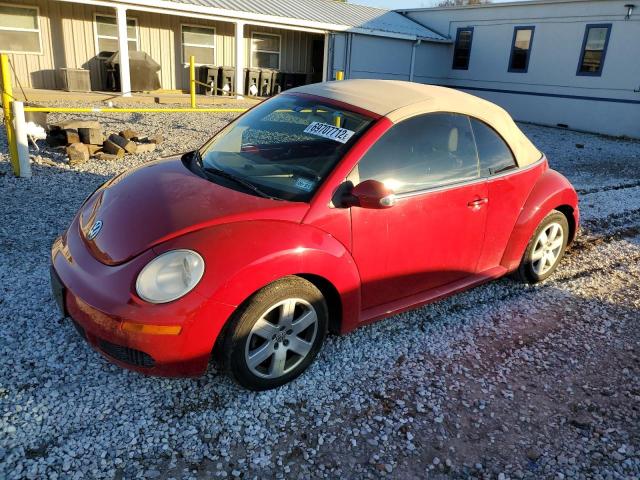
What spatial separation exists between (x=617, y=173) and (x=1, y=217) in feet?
35.7

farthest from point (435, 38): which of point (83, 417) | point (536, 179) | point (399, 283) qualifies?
point (83, 417)

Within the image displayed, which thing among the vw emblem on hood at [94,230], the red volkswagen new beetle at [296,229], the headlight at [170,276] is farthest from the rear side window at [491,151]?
the vw emblem on hood at [94,230]

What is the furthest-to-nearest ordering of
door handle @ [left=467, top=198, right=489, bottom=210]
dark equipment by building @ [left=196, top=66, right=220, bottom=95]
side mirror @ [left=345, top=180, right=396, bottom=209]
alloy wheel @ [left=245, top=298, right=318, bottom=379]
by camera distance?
dark equipment by building @ [left=196, top=66, right=220, bottom=95], door handle @ [left=467, top=198, right=489, bottom=210], side mirror @ [left=345, top=180, right=396, bottom=209], alloy wheel @ [left=245, top=298, right=318, bottom=379]

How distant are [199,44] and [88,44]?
3709 millimetres

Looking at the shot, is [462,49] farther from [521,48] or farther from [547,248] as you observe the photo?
[547,248]

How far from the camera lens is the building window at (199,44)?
1722 cm

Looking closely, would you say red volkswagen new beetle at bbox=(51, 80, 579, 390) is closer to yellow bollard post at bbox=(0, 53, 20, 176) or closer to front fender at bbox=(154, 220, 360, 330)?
front fender at bbox=(154, 220, 360, 330)

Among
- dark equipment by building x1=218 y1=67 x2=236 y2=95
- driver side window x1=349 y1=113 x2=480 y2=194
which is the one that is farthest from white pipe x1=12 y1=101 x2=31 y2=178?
dark equipment by building x1=218 y1=67 x2=236 y2=95

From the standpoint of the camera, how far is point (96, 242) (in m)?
2.81

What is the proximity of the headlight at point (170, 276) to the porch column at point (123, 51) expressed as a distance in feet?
45.1

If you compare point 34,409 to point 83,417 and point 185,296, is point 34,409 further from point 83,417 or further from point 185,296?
point 185,296

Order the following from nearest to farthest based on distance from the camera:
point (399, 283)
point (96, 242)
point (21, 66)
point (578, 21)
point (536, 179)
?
point (96, 242), point (399, 283), point (536, 179), point (21, 66), point (578, 21)

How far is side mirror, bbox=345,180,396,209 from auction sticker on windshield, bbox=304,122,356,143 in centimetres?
38

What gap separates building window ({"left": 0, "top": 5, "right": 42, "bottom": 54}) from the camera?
1415 centimetres
